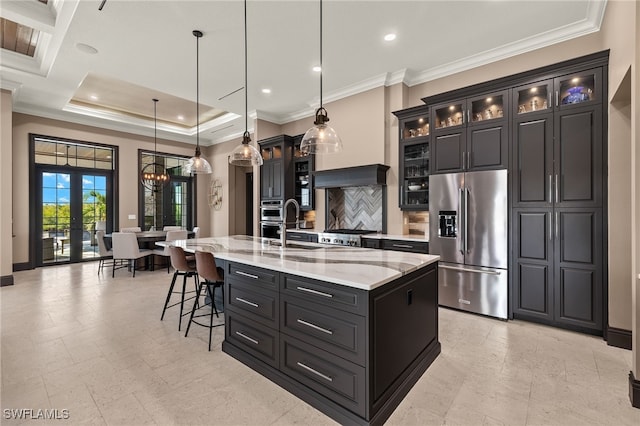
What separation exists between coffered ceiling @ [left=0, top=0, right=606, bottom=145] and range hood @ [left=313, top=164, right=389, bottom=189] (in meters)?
1.42

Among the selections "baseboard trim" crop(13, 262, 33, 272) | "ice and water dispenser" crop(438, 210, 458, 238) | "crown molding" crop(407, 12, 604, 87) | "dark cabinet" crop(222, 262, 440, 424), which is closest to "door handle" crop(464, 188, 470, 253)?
"ice and water dispenser" crop(438, 210, 458, 238)

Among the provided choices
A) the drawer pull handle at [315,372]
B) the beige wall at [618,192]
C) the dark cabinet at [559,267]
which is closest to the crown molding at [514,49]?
the beige wall at [618,192]

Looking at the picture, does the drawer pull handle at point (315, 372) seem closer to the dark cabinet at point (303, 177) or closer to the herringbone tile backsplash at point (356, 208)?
the herringbone tile backsplash at point (356, 208)

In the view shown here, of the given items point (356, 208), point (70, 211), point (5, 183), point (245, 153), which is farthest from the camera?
point (70, 211)

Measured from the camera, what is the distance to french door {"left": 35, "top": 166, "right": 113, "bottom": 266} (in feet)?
21.1

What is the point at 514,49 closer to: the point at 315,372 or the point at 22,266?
the point at 315,372

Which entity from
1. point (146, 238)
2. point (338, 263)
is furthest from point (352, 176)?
point (146, 238)

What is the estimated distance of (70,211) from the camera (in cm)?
679

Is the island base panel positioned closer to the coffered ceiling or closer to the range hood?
the range hood

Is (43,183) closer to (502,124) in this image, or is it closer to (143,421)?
(143,421)

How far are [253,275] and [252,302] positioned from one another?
23 cm

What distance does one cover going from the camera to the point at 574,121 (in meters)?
3.07

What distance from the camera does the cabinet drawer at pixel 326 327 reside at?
5.75ft

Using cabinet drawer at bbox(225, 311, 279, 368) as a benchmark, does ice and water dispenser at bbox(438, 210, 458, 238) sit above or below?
above
